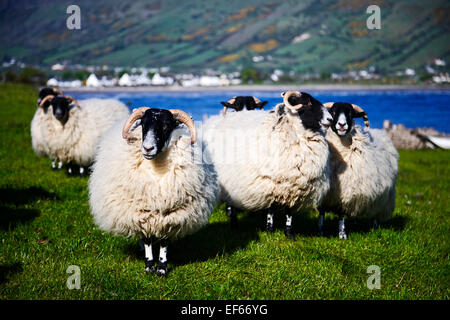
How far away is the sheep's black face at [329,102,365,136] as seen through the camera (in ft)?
18.4

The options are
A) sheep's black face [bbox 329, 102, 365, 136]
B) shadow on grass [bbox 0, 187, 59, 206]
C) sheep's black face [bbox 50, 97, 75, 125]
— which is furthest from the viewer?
sheep's black face [bbox 50, 97, 75, 125]

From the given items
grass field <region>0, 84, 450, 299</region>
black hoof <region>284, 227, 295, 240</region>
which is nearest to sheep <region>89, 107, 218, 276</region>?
grass field <region>0, 84, 450, 299</region>

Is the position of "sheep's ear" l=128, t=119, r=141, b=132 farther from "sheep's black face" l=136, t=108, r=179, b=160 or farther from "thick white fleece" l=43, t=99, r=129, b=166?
"thick white fleece" l=43, t=99, r=129, b=166

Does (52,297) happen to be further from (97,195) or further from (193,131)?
(193,131)

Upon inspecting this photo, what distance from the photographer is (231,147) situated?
250 inches

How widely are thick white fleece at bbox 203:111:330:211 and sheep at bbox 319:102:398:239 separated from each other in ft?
1.31

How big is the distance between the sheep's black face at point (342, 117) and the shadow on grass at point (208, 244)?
209 cm

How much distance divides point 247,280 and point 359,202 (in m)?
2.56

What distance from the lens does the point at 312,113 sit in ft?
18.1

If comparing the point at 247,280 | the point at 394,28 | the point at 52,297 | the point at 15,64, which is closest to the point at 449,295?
the point at 247,280

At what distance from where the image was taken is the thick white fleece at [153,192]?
169 inches

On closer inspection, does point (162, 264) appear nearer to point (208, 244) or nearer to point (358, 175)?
point (208, 244)

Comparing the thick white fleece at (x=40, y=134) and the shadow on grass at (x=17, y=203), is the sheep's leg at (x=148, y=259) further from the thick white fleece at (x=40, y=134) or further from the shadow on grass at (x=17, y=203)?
the thick white fleece at (x=40, y=134)

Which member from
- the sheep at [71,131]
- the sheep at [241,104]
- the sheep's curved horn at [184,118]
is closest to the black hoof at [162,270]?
the sheep's curved horn at [184,118]
